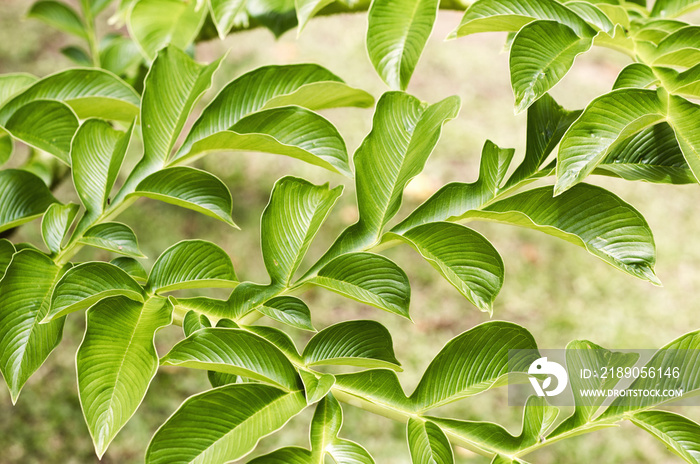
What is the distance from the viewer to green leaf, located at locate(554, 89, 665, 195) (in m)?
0.44

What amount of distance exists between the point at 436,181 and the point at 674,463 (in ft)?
3.83

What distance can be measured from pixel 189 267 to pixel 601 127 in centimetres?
32

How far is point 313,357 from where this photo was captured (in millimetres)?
499

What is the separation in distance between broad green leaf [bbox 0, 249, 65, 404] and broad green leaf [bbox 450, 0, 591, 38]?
376 millimetres

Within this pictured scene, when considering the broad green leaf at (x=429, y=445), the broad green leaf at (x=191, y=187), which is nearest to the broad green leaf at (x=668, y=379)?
the broad green leaf at (x=429, y=445)

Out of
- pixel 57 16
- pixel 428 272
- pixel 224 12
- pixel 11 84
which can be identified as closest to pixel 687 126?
pixel 224 12

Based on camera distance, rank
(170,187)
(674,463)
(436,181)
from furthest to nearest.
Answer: (436,181) < (674,463) < (170,187)

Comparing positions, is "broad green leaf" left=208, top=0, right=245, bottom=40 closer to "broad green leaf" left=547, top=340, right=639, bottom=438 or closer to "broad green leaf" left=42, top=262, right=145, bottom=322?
"broad green leaf" left=42, top=262, right=145, bottom=322

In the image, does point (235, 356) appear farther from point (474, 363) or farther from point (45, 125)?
point (45, 125)

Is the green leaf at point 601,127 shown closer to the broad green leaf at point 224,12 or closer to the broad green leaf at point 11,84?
the broad green leaf at point 224,12

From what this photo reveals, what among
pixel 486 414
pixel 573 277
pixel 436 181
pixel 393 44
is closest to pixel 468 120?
pixel 436 181

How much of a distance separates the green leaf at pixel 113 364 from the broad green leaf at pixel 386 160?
140 millimetres

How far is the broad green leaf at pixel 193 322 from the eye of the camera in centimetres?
47

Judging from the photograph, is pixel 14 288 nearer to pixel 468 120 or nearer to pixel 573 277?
pixel 573 277
